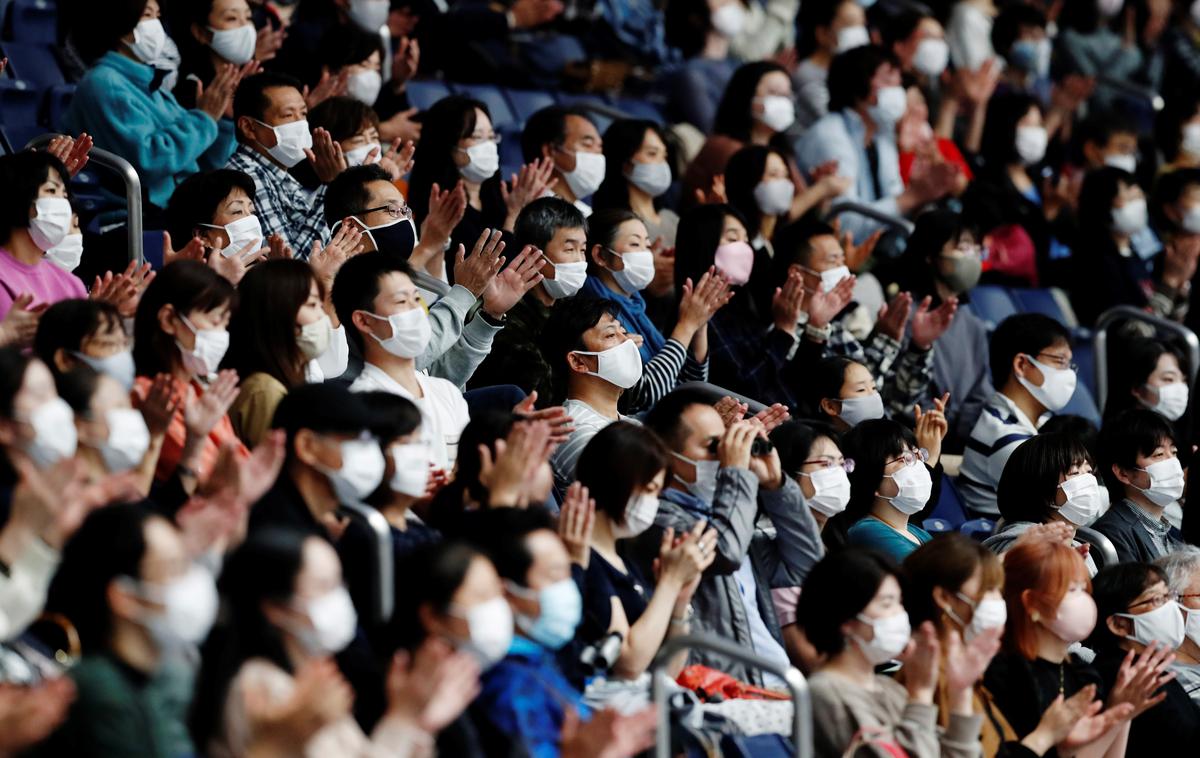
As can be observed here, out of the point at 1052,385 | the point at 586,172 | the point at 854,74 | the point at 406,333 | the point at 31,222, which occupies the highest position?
the point at 31,222

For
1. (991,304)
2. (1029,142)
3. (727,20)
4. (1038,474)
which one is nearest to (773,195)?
(991,304)

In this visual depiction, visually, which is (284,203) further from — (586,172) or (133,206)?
(586,172)

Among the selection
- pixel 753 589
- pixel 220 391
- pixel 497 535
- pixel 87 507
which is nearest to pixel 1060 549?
pixel 753 589

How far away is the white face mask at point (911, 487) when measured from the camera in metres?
5.83

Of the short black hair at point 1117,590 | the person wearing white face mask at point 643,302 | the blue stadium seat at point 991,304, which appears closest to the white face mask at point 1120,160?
the blue stadium seat at point 991,304

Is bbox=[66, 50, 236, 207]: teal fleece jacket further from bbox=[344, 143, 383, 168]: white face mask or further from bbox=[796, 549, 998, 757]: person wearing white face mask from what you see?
bbox=[796, 549, 998, 757]: person wearing white face mask

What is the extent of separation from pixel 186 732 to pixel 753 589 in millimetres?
1985

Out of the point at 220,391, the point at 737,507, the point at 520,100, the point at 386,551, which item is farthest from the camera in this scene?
the point at 520,100

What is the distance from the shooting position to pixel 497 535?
14.5ft

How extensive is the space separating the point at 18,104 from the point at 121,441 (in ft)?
9.91

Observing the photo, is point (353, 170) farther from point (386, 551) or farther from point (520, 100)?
point (520, 100)

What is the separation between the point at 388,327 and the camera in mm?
5281

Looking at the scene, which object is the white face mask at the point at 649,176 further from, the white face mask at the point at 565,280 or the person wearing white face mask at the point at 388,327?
the person wearing white face mask at the point at 388,327

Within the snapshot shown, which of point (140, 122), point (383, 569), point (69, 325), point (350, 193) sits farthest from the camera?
point (140, 122)
